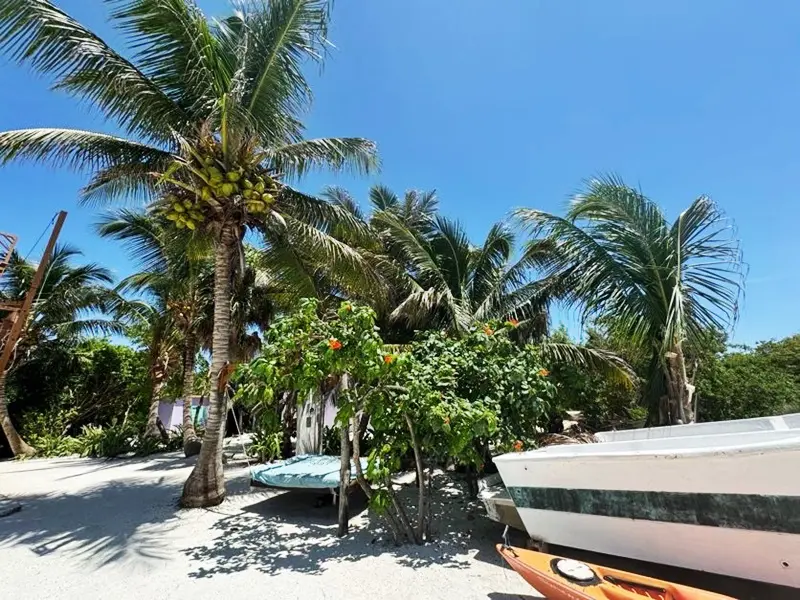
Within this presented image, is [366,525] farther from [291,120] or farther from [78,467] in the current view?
[78,467]

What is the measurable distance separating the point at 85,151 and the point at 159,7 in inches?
102

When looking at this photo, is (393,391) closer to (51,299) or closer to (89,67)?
(89,67)

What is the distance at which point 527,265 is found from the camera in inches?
360

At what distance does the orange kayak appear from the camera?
2896 mm

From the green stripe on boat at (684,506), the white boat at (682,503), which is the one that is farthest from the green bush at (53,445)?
the green stripe on boat at (684,506)

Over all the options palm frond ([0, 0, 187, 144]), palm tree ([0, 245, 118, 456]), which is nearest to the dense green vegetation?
palm frond ([0, 0, 187, 144])

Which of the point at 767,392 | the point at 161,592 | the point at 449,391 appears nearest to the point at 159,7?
the point at 449,391

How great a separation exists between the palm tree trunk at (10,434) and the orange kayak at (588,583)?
16307 millimetres

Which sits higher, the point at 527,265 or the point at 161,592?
the point at 527,265

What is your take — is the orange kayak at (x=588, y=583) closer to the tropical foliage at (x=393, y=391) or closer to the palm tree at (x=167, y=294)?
the tropical foliage at (x=393, y=391)

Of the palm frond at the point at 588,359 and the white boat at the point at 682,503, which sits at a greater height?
the palm frond at the point at 588,359

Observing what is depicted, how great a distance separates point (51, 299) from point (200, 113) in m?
11.4

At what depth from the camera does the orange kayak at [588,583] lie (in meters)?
2.90

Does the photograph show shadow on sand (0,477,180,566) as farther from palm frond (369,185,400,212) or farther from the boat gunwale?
palm frond (369,185,400,212)
